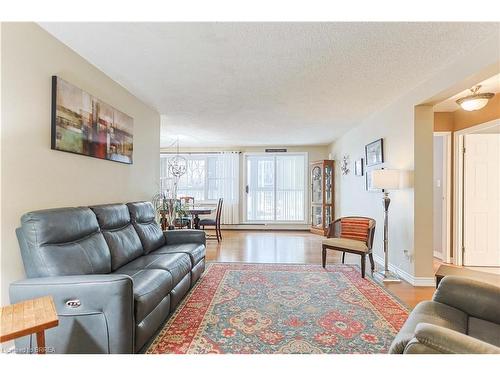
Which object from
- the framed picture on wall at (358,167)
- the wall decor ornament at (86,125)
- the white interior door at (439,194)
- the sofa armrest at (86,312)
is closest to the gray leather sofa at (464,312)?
the sofa armrest at (86,312)

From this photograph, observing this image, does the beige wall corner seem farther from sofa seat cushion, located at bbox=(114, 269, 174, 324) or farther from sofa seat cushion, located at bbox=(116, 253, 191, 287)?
sofa seat cushion, located at bbox=(114, 269, 174, 324)

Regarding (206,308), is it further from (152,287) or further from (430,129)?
(430,129)

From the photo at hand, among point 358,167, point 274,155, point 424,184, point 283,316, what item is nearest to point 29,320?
point 283,316

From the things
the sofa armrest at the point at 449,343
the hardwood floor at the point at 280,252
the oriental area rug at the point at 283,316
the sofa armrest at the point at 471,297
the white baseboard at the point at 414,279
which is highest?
the sofa armrest at the point at 449,343

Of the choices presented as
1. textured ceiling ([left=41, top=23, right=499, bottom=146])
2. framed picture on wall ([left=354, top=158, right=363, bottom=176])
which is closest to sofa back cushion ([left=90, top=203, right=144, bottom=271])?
textured ceiling ([left=41, top=23, right=499, bottom=146])

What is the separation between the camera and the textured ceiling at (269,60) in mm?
1964

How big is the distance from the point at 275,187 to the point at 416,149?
441 centimetres

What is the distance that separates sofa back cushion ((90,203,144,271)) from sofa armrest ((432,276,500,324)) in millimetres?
2433

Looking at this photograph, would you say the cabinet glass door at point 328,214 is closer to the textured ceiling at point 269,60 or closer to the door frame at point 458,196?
the door frame at point 458,196

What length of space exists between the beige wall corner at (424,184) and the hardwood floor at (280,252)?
33 cm

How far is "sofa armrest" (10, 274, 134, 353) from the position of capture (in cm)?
150

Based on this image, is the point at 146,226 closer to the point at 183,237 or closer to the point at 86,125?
the point at 183,237
